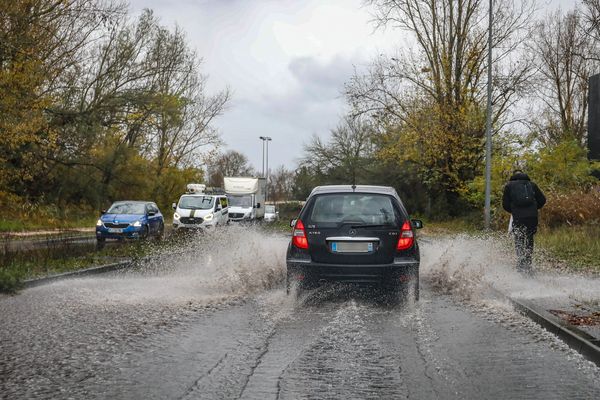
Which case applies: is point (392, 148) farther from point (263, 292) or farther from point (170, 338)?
point (170, 338)

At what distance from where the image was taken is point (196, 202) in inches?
1170

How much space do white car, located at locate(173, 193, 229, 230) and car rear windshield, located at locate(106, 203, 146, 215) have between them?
329 centimetres

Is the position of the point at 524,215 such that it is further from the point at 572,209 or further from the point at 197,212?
the point at 197,212

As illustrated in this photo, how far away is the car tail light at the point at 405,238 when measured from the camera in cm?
930

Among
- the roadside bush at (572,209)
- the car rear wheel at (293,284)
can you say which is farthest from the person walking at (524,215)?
the roadside bush at (572,209)

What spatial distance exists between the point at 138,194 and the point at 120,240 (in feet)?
65.2

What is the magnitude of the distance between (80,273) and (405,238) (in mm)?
6522

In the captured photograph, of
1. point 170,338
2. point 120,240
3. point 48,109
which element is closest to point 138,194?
point 48,109

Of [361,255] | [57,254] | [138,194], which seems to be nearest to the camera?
[361,255]

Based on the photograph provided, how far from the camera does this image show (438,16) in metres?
38.1

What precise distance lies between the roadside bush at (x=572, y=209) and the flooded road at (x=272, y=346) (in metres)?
10.1

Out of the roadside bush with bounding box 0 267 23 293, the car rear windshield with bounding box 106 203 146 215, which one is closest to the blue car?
the car rear windshield with bounding box 106 203 146 215

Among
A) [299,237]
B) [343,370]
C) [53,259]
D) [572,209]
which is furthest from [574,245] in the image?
[343,370]

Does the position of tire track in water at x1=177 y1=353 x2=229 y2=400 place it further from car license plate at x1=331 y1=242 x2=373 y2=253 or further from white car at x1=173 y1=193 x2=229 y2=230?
white car at x1=173 y1=193 x2=229 y2=230
